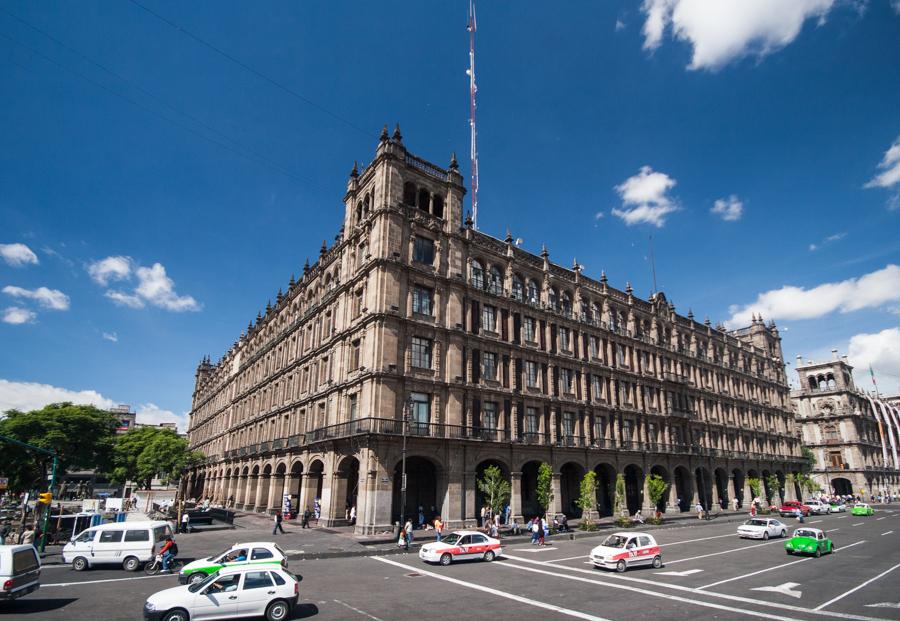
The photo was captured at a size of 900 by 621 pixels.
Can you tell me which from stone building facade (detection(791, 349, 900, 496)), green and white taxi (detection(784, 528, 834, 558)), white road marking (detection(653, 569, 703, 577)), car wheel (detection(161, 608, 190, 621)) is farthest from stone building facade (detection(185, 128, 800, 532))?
stone building facade (detection(791, 349, 900, 496))

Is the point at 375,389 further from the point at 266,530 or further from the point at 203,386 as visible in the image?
the point at 203,386

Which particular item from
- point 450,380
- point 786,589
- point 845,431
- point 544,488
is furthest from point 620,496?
point 845,431

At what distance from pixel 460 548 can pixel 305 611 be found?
1080 cm

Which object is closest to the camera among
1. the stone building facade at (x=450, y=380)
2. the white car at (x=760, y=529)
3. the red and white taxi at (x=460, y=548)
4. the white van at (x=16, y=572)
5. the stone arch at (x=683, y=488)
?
the white van at (x=16, y=572)

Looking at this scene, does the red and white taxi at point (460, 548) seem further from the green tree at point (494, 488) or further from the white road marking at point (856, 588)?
the white road marking at point (856, 588)

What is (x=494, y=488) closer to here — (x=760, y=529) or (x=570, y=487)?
(x=570, y=487)

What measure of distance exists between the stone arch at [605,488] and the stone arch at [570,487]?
2.06 metres

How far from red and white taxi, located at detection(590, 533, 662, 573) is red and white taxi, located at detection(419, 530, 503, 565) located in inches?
198

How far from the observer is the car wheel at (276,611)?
44.8 feet

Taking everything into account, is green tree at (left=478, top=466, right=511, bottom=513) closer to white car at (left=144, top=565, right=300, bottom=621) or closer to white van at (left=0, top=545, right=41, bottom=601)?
white car at (left=144, top=565, right=300, bottom=621)

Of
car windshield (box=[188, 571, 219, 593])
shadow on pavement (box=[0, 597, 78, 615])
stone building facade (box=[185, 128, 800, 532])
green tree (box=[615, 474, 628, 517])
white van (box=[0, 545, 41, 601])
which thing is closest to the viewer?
car windshield (box=[188, 571, 219, 593])

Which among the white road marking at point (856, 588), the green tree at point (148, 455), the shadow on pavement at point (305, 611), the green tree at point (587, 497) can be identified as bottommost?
the white road marking at point (856, 588)

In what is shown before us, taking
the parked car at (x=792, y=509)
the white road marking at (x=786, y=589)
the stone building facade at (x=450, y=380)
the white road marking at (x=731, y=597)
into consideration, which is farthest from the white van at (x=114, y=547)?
the parked car at (x=792, y=509)

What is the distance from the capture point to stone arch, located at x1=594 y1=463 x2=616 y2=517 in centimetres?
4769
